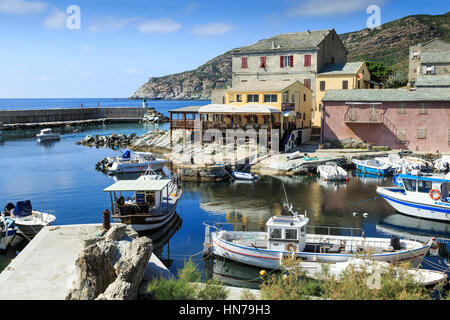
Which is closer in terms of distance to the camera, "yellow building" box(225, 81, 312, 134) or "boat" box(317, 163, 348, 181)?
"boat" box(317, 163, 348, 181)

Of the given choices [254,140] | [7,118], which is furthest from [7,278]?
[7,118]

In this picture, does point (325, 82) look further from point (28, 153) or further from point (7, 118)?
point (7, 118)

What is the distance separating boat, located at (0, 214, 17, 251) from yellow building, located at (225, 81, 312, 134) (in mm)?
31528

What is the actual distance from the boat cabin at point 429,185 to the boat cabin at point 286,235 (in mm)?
13188

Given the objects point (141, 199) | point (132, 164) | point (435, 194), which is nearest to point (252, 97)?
point (132, 164)

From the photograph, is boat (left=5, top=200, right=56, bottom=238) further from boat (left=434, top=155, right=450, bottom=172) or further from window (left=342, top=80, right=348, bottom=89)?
window (left=342, top=80, right=348, bottom=89)

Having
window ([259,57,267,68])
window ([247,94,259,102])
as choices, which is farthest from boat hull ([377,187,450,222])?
window ([259,57,267,68])

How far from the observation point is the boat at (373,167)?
4506 cm

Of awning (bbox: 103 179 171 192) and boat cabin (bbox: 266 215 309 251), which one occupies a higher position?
awning (bbox: 103 179 171 192)

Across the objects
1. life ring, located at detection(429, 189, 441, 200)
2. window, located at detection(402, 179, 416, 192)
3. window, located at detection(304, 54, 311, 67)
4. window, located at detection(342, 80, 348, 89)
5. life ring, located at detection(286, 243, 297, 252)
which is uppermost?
window, located at detection(304, 54, 311, 67)

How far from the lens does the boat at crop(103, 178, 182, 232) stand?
26625mm

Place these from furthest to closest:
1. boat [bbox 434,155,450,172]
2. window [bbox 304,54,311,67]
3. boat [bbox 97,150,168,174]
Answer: window [bbox 304,54,311,67] < boat [bbox 97,150,168,174] < boat [bbox 434,155,450,172]

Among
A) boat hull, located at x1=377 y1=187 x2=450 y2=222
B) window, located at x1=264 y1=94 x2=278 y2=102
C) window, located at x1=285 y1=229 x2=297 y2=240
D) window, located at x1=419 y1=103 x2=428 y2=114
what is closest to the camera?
window, located at x1=285 y1=229 x2=297 y2=240

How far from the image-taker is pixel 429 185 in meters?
29.9
